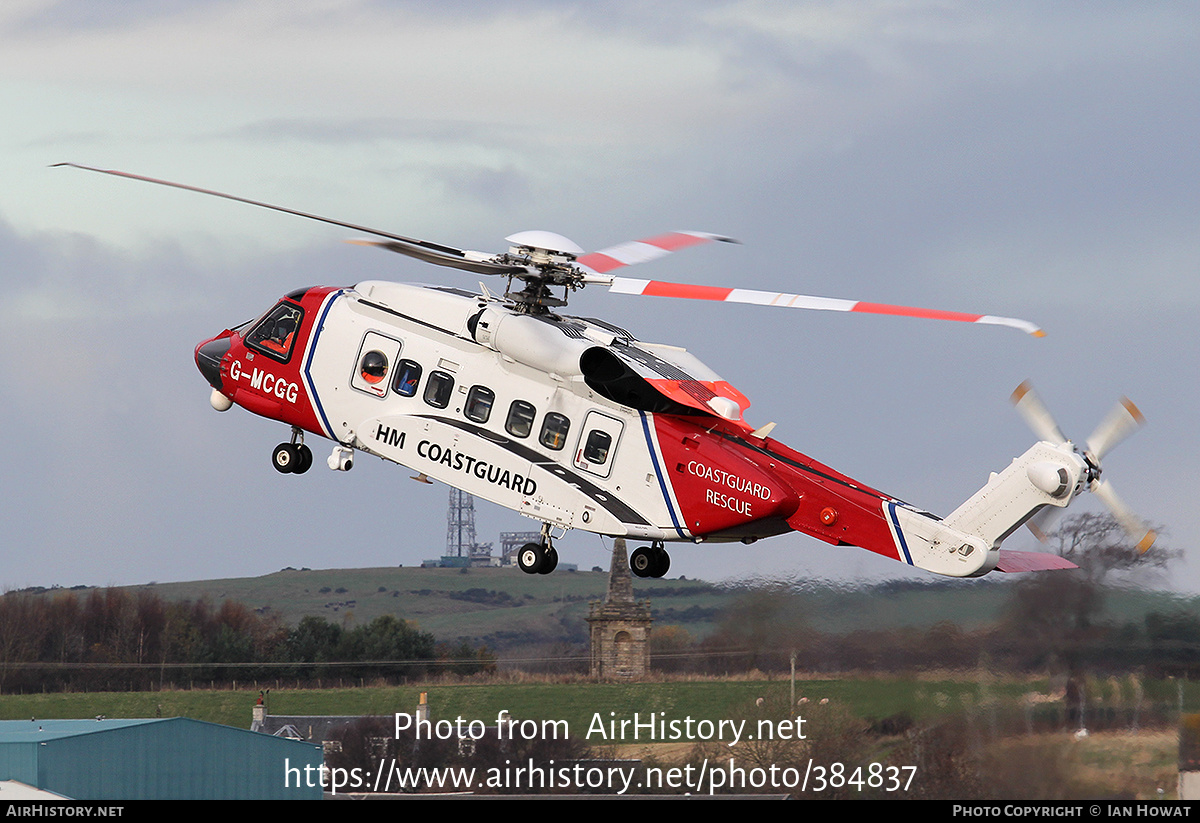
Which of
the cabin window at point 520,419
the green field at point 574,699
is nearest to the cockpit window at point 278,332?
the cabin window at point 520,419

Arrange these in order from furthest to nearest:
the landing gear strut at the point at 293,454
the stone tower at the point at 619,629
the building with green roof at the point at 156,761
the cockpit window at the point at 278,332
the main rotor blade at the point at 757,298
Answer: the stone tower at the point at 619,629
the building with green roof at the point at 156,761
the landing gear strut at the point at 293,454
the cockpit window at the point at 278,332
the main rotor blade at the point at 757,298

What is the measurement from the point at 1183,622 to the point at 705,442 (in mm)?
9390

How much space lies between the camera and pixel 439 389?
24484mm

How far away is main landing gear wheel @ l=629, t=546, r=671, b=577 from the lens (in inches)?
979

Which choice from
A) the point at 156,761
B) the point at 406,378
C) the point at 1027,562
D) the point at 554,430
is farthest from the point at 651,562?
the point at 156,761

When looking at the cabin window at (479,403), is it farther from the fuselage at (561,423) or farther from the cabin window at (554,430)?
the cabin window at (554,430)

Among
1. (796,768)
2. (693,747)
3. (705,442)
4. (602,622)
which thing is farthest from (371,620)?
(705,442)

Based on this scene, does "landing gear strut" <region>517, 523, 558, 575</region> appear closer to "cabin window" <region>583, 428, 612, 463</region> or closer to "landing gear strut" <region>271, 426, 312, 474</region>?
"cabin window" <region>583, 428, 612, 463</region>

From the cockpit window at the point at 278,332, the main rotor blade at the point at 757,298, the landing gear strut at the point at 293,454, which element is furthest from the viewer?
the landing gear strut at the point at 293,454

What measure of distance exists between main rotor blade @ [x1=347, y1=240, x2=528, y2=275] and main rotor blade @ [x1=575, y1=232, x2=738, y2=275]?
1107 mm

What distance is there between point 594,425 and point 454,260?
3.25 m

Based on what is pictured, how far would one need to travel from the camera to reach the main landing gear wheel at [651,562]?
81.6ft

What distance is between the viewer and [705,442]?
2283cm

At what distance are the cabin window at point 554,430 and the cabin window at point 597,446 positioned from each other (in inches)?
15.0
